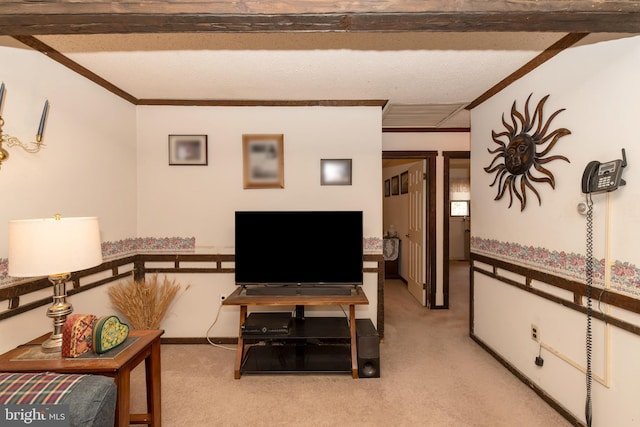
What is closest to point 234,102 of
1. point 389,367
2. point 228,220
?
point 228,220

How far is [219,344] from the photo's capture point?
3275mm

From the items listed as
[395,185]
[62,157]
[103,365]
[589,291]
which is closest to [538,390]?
[589,291]

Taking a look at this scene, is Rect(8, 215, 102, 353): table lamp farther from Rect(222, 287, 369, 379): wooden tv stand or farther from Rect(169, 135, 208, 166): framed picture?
Rect(169, 135, 208, 166): framed picture

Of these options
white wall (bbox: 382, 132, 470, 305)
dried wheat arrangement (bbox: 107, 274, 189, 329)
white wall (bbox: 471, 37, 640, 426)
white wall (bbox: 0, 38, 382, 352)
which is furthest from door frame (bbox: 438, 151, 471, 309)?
dried wheat arrangement (bbox: 107, 274, 189, 329)

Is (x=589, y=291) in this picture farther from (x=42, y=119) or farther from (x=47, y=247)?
(x=42, y=119)

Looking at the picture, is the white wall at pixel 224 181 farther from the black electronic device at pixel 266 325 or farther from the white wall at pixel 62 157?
the black electronic device at pixel 266 325

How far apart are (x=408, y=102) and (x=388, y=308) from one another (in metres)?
2.65

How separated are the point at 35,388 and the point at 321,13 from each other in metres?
1.74

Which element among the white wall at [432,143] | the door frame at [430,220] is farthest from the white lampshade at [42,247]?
the door frame at [430,220]

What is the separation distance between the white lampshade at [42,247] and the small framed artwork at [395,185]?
5.21 meters

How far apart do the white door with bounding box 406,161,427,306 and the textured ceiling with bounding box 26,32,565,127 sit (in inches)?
61.3

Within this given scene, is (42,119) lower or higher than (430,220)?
higher

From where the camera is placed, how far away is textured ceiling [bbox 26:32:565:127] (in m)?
2.08

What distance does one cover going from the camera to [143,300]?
2.97 m
